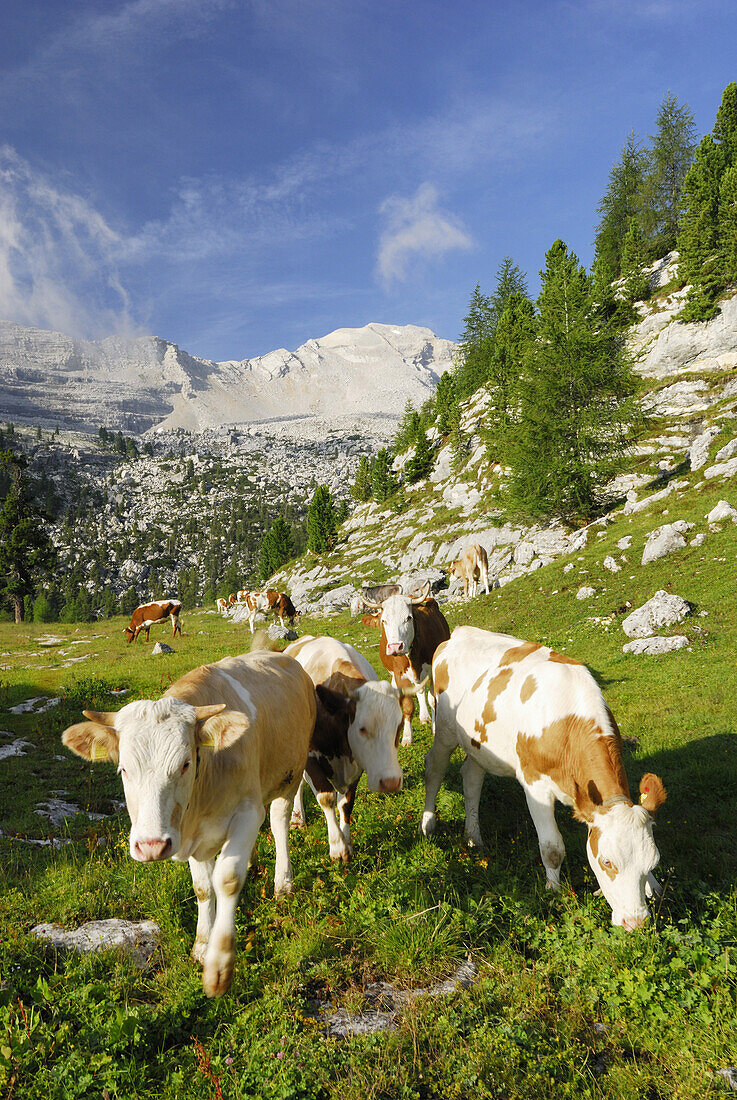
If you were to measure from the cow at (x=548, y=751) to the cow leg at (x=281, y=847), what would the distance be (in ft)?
6.81

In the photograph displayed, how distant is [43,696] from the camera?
1531 centimetres

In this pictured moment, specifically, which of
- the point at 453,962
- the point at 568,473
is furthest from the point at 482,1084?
the point at 568,473

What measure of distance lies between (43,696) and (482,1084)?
52.1 feet

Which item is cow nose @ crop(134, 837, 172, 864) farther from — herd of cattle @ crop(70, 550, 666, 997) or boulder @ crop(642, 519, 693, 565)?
boulder @ crop(642, 519, 693, 565)

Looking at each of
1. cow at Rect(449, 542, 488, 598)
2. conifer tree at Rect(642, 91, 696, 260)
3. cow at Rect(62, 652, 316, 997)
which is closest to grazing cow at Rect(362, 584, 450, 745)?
cow at Rect(62, 652, 316, 997)

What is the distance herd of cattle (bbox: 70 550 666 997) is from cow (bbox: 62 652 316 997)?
12 mm

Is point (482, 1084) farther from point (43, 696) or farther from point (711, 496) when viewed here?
point (711, 496)

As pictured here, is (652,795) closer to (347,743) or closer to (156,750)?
(347,743)

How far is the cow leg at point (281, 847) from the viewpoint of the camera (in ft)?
18.3

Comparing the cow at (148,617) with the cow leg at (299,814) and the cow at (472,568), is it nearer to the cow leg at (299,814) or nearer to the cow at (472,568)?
the cow at (472,568)

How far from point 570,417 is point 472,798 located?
2672 centimetres

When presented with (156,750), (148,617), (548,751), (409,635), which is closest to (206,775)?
(156,750)

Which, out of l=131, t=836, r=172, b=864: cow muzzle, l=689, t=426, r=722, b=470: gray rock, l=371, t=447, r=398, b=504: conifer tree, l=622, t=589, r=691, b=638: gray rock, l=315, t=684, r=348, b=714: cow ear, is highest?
l=371, t=447, r=398, b=504: conifer tree

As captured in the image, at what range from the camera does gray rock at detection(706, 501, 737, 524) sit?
19.4m
